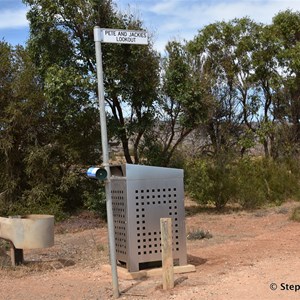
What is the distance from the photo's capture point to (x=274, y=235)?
1016 cm

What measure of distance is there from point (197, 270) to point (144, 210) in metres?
1.19

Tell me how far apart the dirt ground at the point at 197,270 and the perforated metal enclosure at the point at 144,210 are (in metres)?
0.35

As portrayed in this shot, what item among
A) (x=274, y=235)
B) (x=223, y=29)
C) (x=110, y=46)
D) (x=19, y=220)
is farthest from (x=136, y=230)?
(x=223, y=29)

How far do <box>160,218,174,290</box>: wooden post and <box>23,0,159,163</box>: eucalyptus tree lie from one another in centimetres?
703

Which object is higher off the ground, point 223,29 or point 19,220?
point 223,29

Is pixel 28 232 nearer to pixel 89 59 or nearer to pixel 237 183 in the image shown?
pixel 89 59

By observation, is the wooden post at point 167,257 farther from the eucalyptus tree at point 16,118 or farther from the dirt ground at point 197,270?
the eucalyptus tree at point 16,118

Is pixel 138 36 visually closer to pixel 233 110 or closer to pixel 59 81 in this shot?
pixel 59 81

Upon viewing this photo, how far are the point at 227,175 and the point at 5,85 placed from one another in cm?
655

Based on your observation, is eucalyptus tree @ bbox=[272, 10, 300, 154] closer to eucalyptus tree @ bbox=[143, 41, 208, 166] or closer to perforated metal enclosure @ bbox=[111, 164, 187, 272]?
eucalyptus tree @ bbox=[143, 41, 208, 166]

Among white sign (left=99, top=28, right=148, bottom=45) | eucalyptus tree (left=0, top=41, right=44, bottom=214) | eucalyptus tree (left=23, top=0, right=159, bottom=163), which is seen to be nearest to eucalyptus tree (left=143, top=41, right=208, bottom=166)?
eucalyptus tree (left=23, top=0, right=159, bottom=163)

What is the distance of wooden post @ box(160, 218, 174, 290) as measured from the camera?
6.25 meters

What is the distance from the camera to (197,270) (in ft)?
24.1

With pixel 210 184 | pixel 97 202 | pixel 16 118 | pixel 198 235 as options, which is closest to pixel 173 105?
pixel 210 184
